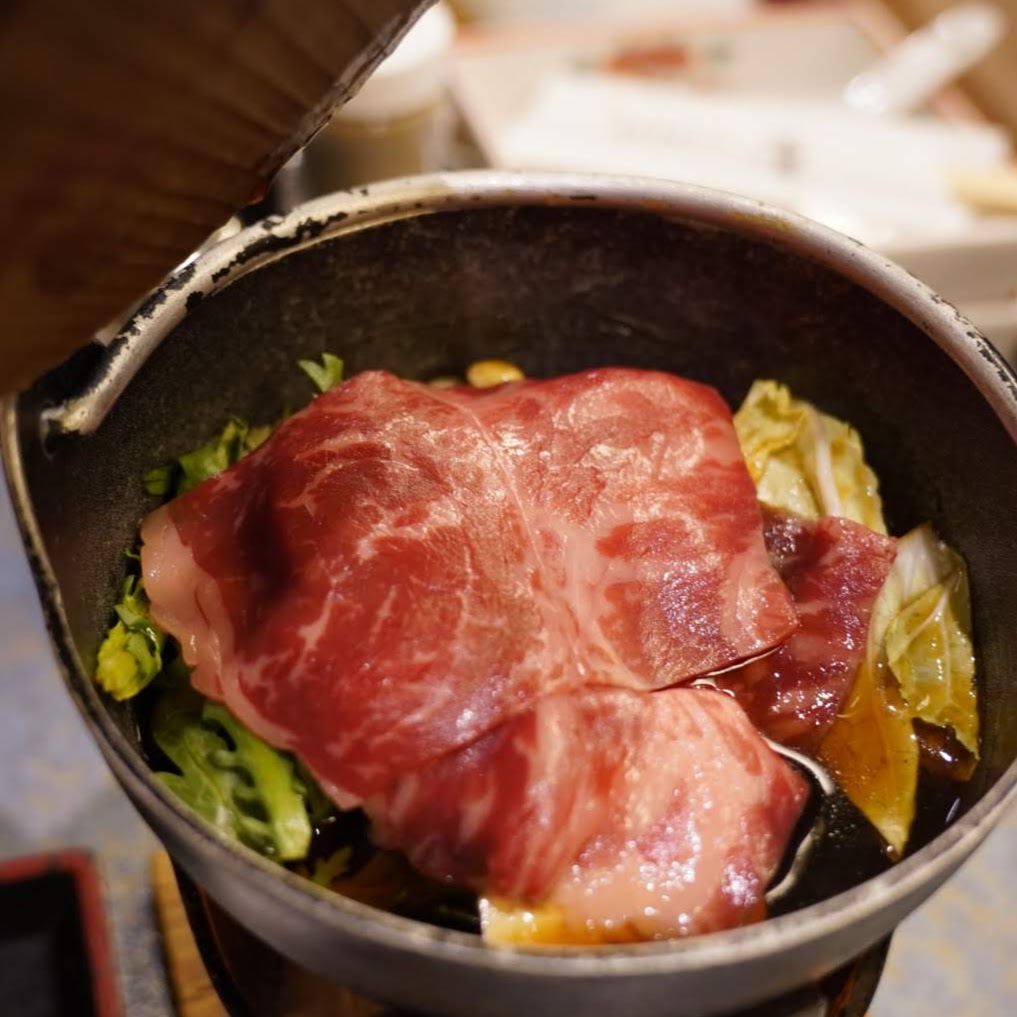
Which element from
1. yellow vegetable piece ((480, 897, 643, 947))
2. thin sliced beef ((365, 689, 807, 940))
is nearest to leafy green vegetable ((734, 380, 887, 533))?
thin sliced beef ((365, 689, 807, 940))

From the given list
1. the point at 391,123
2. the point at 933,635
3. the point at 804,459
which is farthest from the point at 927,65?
the point at 933,635

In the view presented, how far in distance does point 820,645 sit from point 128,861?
1311 millimetres

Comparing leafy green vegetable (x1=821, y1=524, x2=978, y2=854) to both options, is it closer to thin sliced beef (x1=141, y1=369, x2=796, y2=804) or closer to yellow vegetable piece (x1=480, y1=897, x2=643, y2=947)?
thin sliced beef (x1=141, y1=369, x2=796, y2=804)

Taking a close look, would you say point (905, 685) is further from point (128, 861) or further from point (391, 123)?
point (391, 123)

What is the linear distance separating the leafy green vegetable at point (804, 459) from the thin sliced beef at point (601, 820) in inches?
15.9

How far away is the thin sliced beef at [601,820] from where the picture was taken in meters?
0.90

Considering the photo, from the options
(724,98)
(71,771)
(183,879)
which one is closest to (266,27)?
(183,879)

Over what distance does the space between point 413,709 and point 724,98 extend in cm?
237

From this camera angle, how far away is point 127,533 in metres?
1.08

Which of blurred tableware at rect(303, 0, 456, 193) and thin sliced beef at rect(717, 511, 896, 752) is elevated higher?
blurred tableware at rect(303, 0, 456, 193)

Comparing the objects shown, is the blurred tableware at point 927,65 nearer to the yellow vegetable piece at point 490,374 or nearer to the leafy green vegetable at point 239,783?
the yellow vegetable piece at point 490,374

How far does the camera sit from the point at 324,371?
1263 mm

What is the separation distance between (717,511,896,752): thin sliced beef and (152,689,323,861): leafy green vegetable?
45 cm

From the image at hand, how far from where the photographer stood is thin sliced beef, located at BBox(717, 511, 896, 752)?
108 cm
